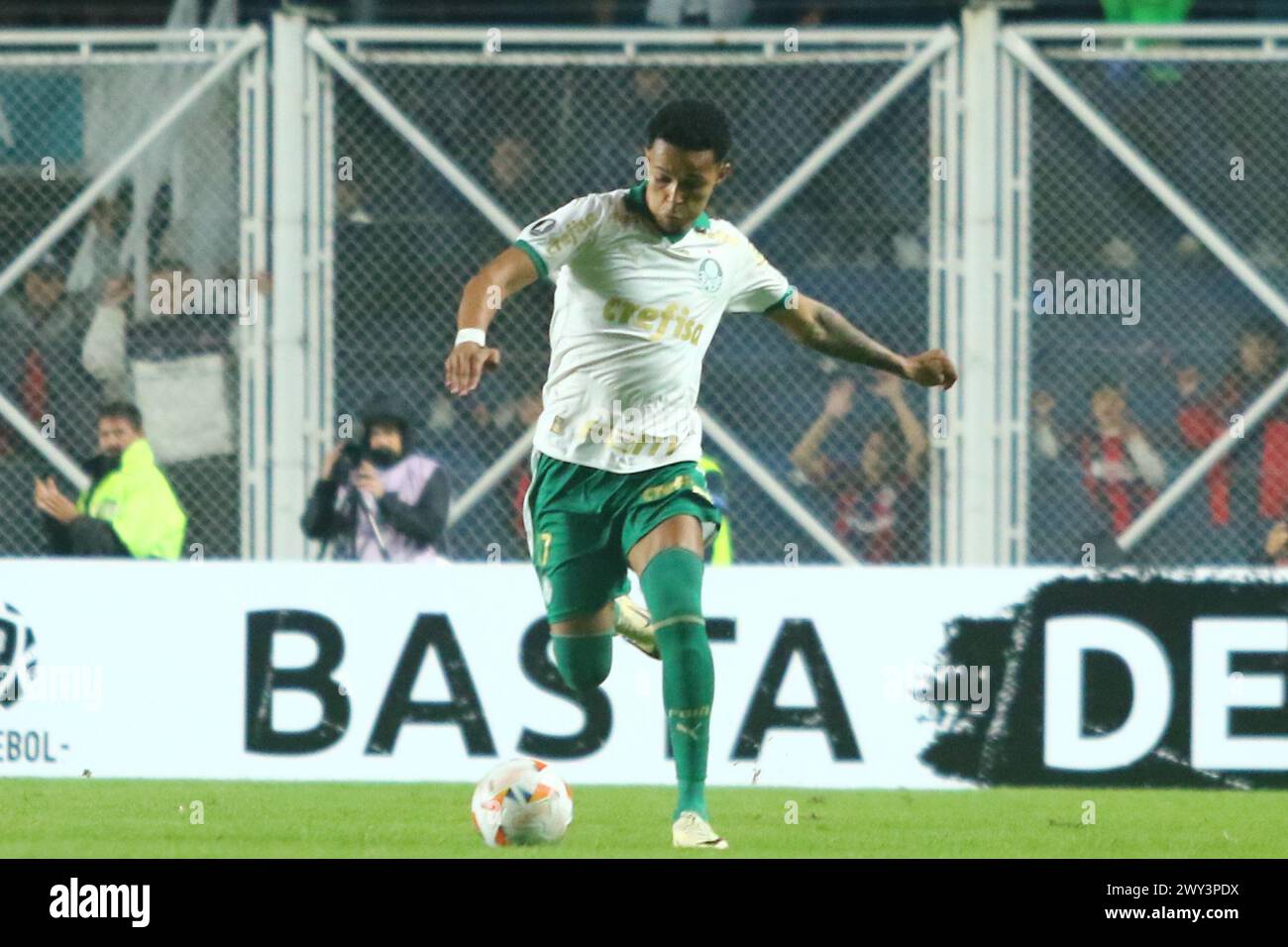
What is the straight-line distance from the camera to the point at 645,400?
830cm

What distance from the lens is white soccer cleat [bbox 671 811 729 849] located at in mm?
7879

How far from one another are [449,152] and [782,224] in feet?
5.32

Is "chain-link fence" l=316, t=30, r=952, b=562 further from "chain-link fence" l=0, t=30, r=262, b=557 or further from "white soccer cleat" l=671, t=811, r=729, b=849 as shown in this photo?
"white soccer cleat" l=671, t=811, r=729, b=849

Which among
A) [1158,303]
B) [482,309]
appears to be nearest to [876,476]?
[1158,303]

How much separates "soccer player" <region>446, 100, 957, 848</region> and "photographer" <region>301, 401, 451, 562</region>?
3.10 metres

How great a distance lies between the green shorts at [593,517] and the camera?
26.9 feet

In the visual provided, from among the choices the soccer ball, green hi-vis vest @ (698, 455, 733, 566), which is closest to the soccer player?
the soccer ball

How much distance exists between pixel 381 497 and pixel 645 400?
11.8 ft

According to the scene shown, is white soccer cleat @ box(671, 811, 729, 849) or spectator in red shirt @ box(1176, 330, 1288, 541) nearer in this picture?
white soccer cleat @ box(671, 811, 729, 849)

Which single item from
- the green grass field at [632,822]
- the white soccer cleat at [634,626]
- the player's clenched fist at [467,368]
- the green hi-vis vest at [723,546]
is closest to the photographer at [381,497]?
the green hi-vis vest at [723,546]

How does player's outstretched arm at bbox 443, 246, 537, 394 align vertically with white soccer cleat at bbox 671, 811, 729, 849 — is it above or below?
above

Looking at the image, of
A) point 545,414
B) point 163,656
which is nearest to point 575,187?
point 163,656

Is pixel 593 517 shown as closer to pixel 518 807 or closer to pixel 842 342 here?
pixel 518 807

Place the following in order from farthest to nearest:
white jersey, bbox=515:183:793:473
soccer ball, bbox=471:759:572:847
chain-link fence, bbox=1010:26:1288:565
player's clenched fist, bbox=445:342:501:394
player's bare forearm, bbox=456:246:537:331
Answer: chain-link fence, bbox=1010:26:1288:565 → white jersey, bbox=515:183:793:473 → soccer ball, bbox=471:759:572:847 → player's bare forearm, bbox=456:246:537:331 → player's clenched fist, bbox=445:342:501:394
